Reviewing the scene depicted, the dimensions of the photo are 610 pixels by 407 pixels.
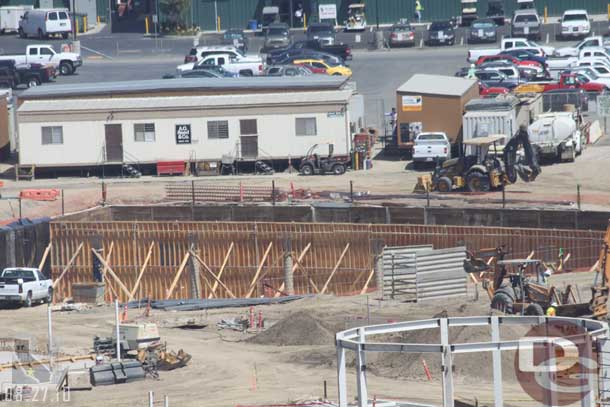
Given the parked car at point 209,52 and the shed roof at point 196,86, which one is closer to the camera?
the shed roof at point 196,86

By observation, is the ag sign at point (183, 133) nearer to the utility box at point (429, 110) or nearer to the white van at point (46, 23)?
the utility box at point (429, 110)

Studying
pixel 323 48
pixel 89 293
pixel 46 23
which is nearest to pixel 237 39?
pixel 323 48

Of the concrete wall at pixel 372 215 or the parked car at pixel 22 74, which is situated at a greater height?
the parked car at pixel 22 74

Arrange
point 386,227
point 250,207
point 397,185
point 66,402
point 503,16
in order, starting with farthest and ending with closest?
point 503,16, point 397,185, point 250,207, point 386,227, point 66,402

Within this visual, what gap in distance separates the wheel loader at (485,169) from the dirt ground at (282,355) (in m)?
8.81

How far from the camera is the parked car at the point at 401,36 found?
80.5 metres

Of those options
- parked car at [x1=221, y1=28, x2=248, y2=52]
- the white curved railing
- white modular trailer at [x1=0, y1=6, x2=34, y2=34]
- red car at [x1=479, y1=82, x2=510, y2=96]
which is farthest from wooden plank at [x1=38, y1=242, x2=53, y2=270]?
white modular trailer at [x1=0, y1=6, x2=34, y2=34]

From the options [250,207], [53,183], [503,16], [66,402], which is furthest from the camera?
[503,16]

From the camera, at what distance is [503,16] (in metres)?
83.9

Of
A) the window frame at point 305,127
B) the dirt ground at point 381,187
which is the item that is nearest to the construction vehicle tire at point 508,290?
the dirt ground at point 381,187

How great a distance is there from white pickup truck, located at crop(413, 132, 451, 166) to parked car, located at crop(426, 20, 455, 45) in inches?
1103

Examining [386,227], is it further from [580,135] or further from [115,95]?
[115,95]

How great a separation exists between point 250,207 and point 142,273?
432 cm

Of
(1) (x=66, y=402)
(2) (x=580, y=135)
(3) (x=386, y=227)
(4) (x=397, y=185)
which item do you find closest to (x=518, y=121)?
(2) (x=580, y=135)
